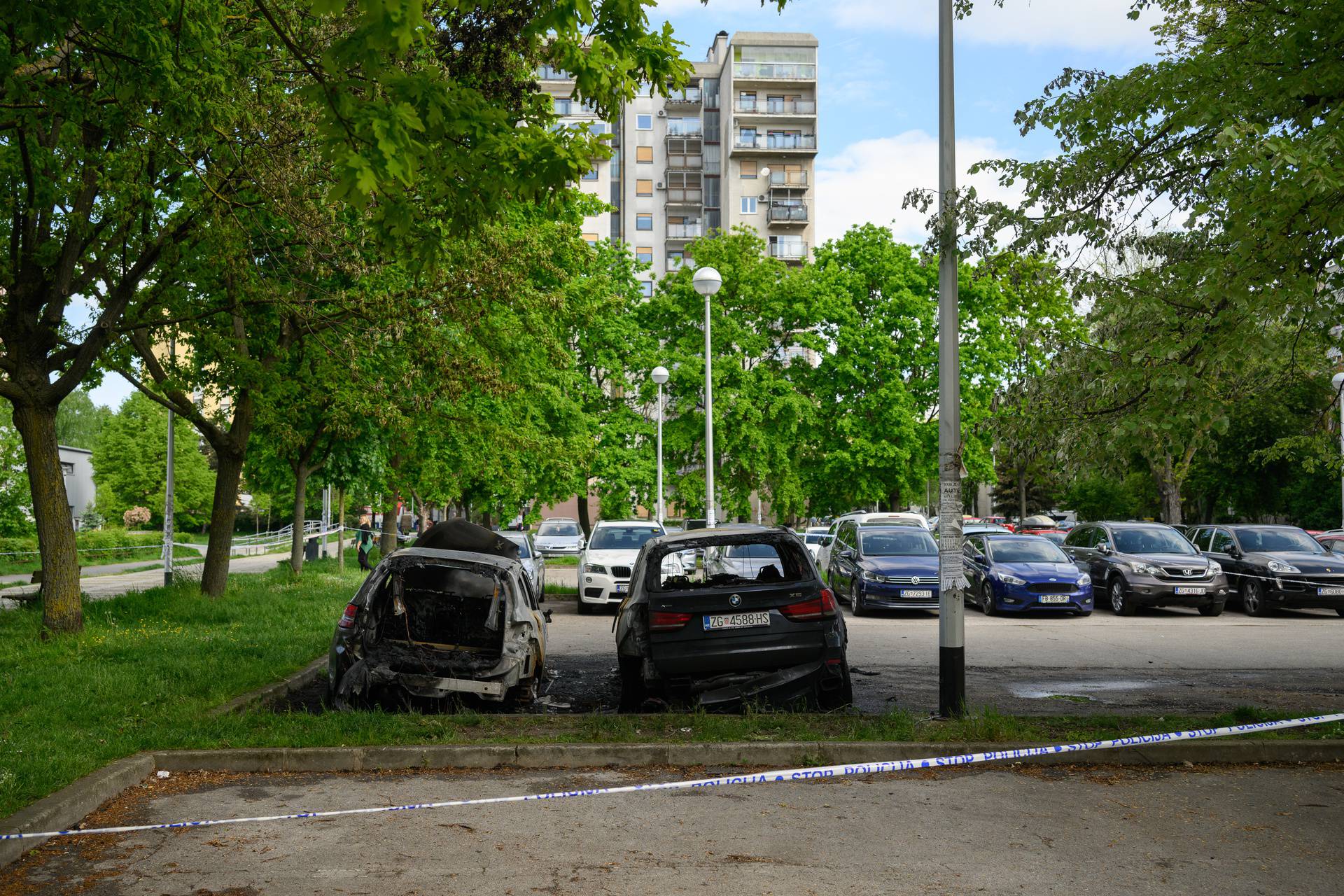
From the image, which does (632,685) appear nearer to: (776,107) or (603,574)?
(603,574)

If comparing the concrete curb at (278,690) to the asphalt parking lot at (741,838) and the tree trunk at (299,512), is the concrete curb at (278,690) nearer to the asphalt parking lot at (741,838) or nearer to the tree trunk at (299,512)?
the asphalt parking lot at (741,838)

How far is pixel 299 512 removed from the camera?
25.1 m

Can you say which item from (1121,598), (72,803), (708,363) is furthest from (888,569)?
(72,803)

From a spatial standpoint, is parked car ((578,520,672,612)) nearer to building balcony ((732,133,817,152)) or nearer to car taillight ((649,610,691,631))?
car taillight ((649,610,691,631))

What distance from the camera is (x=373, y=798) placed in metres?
6.87

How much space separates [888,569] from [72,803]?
1682 centimetres

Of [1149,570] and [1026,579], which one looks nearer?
[1026,579]

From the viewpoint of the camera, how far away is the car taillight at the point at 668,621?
945 centimetres

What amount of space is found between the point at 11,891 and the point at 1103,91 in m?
9.53

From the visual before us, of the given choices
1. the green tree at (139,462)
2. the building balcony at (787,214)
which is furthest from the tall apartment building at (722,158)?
the green tree at (139,462)

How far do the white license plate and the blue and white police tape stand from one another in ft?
6.33

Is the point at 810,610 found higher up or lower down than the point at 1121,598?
higher up

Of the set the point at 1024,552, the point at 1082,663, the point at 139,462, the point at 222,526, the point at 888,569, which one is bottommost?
the point at 1082,663

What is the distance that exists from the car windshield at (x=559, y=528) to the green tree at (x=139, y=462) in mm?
34148
